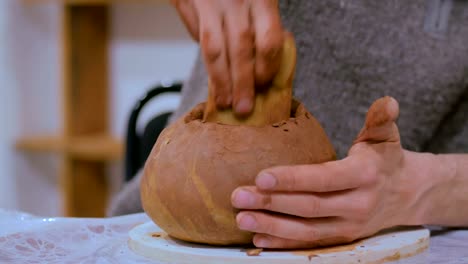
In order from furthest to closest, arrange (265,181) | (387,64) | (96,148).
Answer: (96,148) < (387,64) < (265,181)

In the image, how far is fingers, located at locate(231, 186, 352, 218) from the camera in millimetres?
641

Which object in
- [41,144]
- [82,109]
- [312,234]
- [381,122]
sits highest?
[381,122]

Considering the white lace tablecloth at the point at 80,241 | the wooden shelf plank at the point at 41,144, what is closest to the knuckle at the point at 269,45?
the white lace tablecloth at the point at 80,241

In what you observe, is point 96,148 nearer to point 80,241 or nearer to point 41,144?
point 41,144

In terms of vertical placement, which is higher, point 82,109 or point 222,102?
point 222,102

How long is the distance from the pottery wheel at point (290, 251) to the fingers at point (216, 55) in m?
0.15

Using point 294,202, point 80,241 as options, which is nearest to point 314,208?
point 294,202

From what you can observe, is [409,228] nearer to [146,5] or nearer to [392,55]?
[392,55]

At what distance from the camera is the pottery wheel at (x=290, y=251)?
642 millimetres

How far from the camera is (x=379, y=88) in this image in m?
1.09

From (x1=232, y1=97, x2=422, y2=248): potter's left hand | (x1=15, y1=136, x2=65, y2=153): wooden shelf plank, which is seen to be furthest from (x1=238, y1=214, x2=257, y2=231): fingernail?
(x1=15, y1=136, x2=65, y2=153): wooden shelf plank

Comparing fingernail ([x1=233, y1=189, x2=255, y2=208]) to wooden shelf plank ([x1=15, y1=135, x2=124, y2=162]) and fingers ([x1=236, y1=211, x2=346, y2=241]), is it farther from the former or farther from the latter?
wooden shelf plank ([x1=15, y1=135, x2=124, y2=162])

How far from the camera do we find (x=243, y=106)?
2.32ft

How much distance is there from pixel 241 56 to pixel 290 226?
0.17 meters
